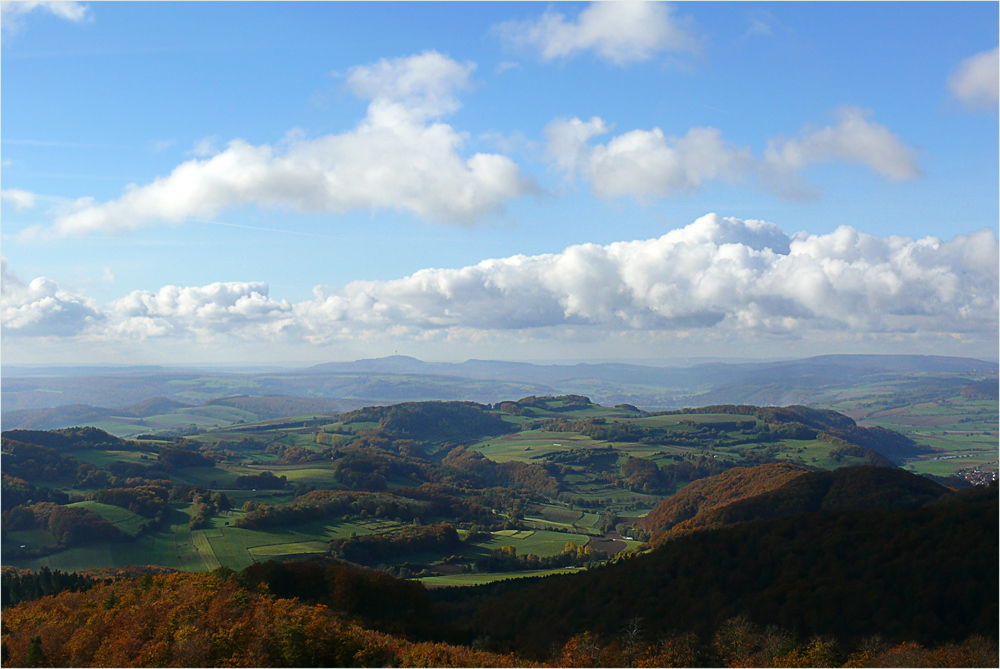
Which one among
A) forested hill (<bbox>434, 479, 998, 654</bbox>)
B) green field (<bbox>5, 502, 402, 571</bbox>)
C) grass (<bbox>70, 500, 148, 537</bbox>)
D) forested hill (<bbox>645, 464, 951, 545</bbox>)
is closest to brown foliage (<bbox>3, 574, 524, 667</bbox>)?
forested hill (<bbox>434, 479, 998, 654</bbox>)

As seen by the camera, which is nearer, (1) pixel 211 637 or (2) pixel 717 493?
(1) pixel 211 637

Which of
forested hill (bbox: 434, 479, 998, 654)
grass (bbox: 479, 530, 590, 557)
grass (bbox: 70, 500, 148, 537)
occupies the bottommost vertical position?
grass (bbox: 479, 530, 590, 557)

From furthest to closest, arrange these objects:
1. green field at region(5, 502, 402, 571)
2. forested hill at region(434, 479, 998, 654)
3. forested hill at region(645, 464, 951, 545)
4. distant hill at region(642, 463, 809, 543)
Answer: distant hill at region(642, 463, 809, 543)
forested hill at region(645, 464, 951, 545)
green field at region(5, 502, 402, 571)
forested hill at region(434, 479, 998, 654)

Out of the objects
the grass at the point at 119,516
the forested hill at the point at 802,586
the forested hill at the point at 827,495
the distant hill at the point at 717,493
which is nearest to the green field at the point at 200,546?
the grass at the point at 119,516

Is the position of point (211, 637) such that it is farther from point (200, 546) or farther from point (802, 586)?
point (200, 546)

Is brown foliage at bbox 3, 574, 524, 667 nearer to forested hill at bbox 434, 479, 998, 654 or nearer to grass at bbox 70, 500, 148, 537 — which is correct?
forested hill at bbox 434, 479, 998, 654

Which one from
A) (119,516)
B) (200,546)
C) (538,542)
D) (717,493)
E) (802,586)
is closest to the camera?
(802,586)

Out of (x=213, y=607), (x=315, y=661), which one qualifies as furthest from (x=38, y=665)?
(x=315, y=661)

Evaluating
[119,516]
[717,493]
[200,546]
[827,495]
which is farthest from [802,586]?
[119,516]
